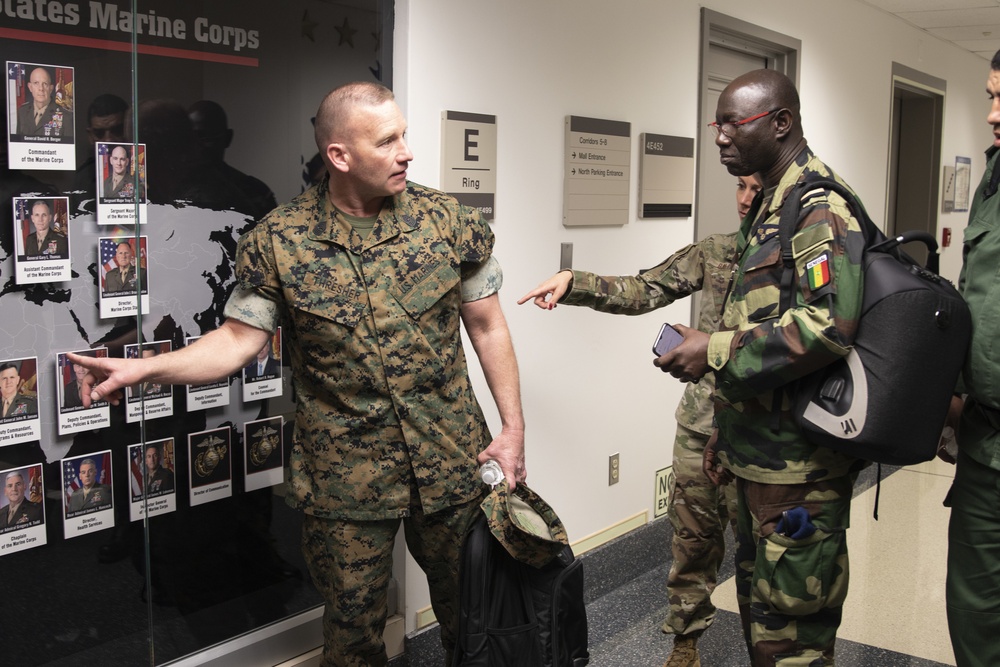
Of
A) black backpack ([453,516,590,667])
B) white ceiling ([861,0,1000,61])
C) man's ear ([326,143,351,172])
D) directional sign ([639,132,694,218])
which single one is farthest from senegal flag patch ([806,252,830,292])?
white ceiling ([861,0,1000,61])

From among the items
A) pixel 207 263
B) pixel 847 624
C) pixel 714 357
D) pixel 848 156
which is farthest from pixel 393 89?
pixel 848 156

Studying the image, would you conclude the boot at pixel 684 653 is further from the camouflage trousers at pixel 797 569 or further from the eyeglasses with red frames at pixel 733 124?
the eyeglasses with red frames at pixel 733 124

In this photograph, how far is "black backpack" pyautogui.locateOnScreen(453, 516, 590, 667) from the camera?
6.80 feet

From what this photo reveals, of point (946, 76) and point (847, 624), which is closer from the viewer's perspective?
point (847, 624)

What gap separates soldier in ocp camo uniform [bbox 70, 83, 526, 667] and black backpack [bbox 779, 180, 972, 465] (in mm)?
736

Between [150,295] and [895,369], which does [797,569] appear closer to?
[895,369]

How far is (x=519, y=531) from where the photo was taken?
2.04m

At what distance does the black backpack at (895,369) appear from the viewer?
6.30ft

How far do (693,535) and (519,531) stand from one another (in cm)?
108

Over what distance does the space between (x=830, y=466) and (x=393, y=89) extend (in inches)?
61.4

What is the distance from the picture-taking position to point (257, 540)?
A: 2.57m

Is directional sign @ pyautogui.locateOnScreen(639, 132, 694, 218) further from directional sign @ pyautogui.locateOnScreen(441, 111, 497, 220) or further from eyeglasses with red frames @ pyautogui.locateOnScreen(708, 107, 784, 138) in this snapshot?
eyeglasses with red frames @ pyautogui.locateOnScreen(708, 107, 784, 138)

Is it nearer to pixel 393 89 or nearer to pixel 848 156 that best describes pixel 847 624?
pixel 393 89

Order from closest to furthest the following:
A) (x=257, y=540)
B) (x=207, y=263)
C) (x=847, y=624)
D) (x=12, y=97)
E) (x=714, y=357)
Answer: (x=12, y=97), (x=714, y=357), (x=207, y=263), (x=257, y=540), (x=847, y=624)
